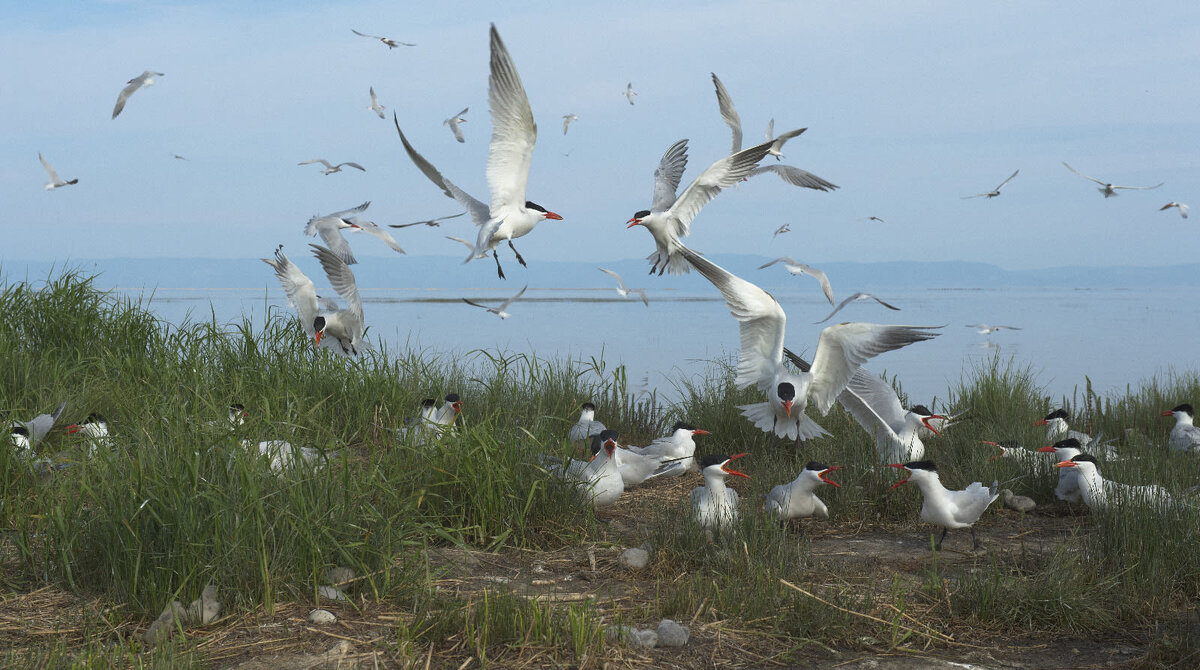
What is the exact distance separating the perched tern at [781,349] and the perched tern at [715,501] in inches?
44.3

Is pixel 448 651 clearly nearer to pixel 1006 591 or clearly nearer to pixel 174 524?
pixel 174 524

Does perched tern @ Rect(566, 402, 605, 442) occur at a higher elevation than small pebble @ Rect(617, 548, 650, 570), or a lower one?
higher

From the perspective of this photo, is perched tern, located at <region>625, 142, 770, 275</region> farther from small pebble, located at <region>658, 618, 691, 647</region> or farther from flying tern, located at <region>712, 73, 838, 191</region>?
small pebble, located at <region>658, 618, 691, 647</region>

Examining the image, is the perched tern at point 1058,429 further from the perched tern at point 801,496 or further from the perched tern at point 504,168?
the perched tern at point 504,168

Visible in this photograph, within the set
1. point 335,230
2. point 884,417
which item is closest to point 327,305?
point 335,230

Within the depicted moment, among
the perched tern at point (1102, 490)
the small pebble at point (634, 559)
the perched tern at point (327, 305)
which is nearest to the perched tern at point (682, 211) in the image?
the perched tern at point (327, 305)

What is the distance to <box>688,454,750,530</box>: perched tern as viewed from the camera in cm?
452

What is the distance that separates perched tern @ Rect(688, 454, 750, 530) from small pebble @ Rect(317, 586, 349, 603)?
5.52 ft

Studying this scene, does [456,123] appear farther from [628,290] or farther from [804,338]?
[804,338]

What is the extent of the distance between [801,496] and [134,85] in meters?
9.85

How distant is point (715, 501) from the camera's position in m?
4.69

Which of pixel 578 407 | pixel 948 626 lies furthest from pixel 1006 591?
pixel 578 407

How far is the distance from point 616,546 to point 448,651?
60.9 inches

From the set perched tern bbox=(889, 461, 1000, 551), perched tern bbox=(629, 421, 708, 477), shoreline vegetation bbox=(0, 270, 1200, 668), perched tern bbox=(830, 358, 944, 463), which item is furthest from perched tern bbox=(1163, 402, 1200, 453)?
perched tern bbox=(629, 421, 708, 477)
